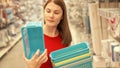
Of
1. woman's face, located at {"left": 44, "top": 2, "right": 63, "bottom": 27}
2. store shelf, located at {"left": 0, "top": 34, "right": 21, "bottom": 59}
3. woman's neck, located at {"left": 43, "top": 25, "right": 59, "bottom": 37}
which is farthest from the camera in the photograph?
store shelf, located at {"left": 0, "top": 34, "right": 21, "bottom": 59}

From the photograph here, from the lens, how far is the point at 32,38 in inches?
47.1

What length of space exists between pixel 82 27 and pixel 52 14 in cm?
188

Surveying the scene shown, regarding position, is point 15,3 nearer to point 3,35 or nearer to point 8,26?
point 8,26

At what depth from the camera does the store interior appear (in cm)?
165

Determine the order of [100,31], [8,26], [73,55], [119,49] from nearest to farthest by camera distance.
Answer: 1. [73,55]
2. [119,49]
3. [100,31]
4. [8,26]

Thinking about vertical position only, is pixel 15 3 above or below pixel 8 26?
above

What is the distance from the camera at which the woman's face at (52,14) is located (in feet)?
4.68

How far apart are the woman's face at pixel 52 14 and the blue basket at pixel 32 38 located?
0.74ft

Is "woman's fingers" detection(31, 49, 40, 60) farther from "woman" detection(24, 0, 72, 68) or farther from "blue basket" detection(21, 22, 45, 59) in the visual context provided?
"woman" detection(24, 0, 72, 68)

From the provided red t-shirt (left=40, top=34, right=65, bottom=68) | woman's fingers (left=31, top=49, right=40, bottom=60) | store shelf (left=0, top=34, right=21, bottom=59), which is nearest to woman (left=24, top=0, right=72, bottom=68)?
red t-shirt (left=40, top=34, right=65, bottom=68)

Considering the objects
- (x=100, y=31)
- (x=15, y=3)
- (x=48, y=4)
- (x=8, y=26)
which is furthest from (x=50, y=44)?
(x=15, y=3)

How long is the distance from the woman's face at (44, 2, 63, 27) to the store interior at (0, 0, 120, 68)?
371 mm

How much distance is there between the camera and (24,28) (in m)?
1.20

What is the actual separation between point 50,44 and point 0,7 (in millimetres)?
3923
